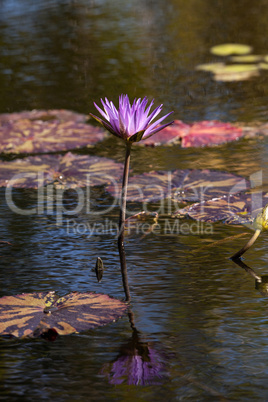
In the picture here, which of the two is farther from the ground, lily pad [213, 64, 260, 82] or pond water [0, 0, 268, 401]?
lily pad [213, 64, 260, 82]

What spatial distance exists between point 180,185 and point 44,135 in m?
0.85

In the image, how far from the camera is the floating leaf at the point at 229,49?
3.65m

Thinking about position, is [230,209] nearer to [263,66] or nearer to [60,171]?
[60,171]

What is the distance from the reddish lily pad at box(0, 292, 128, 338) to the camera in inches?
38.0

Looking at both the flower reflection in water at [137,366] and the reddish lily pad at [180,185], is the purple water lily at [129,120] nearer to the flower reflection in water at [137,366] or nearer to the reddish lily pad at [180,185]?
the reddish lily pad at [180,185]

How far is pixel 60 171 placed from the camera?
6.20ft

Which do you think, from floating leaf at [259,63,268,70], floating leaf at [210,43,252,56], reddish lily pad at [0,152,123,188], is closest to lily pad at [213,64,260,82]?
floating leaf at [259,63,268,70]

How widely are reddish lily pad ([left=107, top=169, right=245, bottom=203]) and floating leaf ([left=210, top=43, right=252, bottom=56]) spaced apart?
211 centimetres

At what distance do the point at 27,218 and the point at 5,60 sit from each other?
236cm

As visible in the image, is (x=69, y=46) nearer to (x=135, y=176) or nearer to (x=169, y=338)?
(x=135, y=176)

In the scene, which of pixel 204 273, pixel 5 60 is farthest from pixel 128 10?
pixel 204 273

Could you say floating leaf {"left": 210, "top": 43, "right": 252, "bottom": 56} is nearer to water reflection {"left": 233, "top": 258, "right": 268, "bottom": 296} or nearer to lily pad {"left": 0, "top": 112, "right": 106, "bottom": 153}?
lily pad {"left": 0, "top": 112, "right": 106, "bottom": 153}

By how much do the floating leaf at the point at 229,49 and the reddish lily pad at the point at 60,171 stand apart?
200 cm

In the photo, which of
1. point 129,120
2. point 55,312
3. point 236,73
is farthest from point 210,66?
point 55,312
